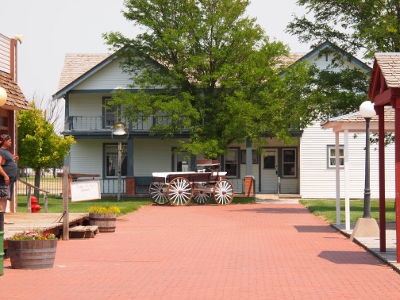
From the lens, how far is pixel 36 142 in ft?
101

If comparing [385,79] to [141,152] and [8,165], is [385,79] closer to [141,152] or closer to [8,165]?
[8,165]

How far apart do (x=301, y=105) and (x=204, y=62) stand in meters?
8.11

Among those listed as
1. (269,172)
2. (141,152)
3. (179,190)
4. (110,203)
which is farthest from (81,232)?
(269,172)

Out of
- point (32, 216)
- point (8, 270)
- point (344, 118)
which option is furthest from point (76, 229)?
point (344, 118)

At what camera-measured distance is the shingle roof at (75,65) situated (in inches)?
1681

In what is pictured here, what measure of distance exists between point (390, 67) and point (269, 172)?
95.1 feet

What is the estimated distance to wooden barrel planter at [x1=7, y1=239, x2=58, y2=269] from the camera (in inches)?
483

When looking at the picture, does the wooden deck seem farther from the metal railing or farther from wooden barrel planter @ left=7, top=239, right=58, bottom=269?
the metal railing

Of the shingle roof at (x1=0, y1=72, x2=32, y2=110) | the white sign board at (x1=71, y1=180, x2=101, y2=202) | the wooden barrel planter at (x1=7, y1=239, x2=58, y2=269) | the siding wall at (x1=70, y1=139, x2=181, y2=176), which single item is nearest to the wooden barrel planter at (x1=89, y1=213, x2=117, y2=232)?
the white sign board at (x1=71, y1=180, x2=101, y2=202)

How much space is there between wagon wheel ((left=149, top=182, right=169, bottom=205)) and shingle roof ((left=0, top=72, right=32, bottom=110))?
1262cm

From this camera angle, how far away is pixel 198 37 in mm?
35312

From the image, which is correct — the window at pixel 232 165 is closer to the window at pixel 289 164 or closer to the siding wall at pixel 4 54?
the window at pixel 289 164

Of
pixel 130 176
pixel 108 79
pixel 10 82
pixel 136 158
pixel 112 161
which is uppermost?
pixel 108 79

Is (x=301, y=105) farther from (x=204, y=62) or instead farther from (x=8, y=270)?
(x=8, y=270)
